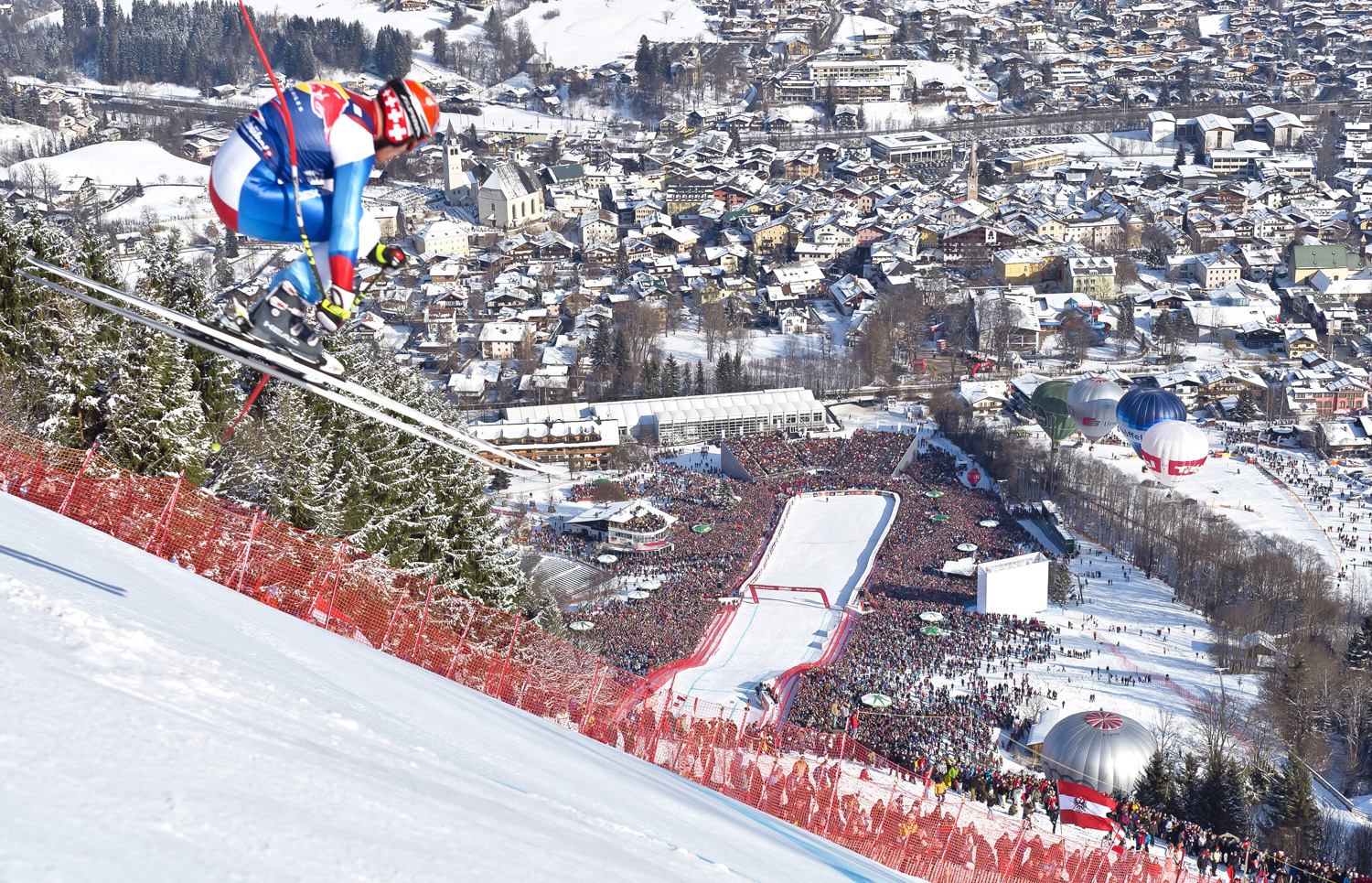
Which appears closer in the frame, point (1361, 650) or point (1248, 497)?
point (1361, 650)

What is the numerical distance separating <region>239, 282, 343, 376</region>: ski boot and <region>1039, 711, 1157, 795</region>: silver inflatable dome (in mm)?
11198

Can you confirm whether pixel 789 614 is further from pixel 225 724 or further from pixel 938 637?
pixel 225 724

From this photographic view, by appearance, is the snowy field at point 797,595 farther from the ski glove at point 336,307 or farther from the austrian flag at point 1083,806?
the ski glove at point 336,307

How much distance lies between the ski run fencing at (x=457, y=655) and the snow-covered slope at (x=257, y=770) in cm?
148

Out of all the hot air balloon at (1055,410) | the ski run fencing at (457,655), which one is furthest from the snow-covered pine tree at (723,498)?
the ski run fencing at (457,655)

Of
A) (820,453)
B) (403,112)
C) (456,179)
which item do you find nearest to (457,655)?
(403,112)

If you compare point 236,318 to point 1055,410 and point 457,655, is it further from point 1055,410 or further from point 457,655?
point 1055,410

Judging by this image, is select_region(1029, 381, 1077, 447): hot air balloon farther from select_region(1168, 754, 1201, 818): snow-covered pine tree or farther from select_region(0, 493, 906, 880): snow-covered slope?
select_region(0, 493, 906, 880): snow-covered slope

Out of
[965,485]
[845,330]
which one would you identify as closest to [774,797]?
[965,485]

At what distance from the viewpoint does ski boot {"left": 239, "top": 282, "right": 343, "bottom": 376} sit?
4.03 metres

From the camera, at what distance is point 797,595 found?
19.7 m

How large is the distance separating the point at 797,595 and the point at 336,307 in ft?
53.1

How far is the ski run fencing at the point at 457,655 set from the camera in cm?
741

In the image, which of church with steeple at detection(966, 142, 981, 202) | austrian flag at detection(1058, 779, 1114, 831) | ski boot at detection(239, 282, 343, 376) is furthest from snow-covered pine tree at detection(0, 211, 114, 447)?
church with steeple at detection(966, 142, 981, 202)
